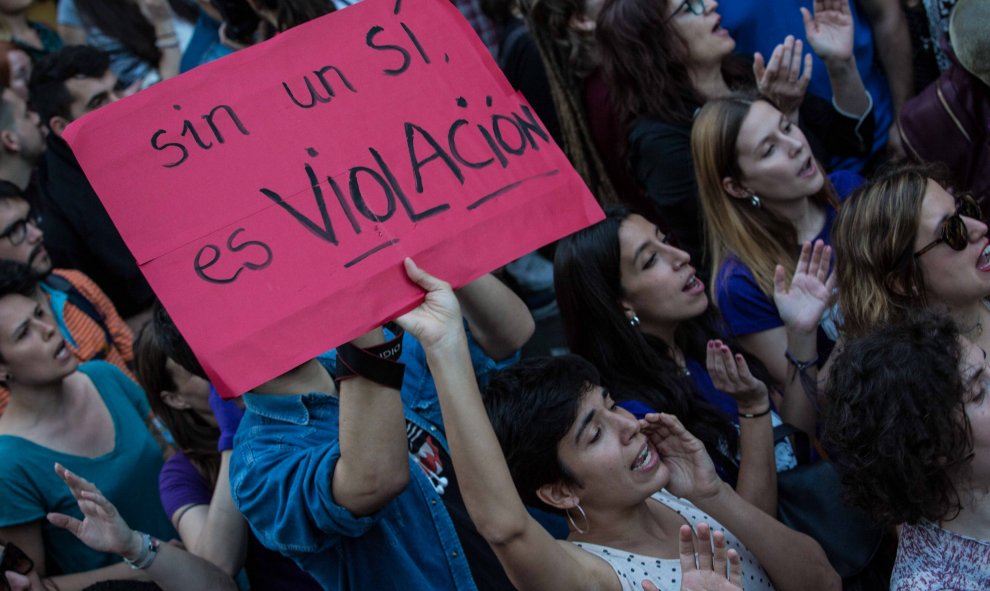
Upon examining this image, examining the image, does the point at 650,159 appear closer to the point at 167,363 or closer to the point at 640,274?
the point at 640,274

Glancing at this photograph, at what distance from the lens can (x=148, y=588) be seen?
3.02m

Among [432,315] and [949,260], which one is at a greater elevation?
[432,315]

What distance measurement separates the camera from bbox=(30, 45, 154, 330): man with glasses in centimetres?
473

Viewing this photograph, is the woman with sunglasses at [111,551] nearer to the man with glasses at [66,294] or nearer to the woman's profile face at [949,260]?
the man with glasses at [66,294]

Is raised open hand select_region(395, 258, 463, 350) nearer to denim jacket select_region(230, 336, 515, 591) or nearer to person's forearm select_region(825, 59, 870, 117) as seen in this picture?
denim jacket select_region(230, 336, 515, 591)

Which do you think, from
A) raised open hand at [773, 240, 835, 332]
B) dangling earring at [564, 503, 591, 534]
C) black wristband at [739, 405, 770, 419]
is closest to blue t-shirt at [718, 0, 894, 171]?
raised open hand at [773, 240, 835, 332]

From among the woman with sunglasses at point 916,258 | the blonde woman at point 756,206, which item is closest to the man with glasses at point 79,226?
the blonde woman at point 756,206

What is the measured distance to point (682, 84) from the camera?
4.06 metres

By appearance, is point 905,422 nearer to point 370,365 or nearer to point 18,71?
point 370,365

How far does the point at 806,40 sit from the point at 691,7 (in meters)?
0.46

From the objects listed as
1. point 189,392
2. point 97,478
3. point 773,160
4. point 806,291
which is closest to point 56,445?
point 97,478

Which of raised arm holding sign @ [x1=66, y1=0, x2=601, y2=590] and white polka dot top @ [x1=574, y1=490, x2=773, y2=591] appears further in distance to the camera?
white polka dot top @ [x1=574, y1=490, x2=773, y2=591]

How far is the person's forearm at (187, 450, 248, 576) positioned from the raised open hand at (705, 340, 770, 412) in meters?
1.38

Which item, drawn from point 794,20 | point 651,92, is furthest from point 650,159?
point 794,20
